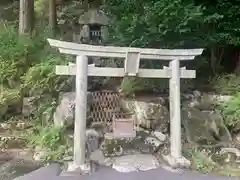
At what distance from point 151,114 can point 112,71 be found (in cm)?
149

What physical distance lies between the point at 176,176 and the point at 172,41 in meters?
3.34

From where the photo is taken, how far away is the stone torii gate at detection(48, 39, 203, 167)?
20.0ft

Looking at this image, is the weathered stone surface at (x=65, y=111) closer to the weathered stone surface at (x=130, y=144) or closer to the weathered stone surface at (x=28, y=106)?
the weathered stone surface at (x=130, y=144)

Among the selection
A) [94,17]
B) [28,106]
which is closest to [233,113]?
[28,106]

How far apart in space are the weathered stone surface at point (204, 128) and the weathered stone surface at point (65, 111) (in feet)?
7.89

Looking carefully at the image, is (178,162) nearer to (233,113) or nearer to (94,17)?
(233,113)

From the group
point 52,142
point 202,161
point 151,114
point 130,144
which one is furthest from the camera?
point 151,114

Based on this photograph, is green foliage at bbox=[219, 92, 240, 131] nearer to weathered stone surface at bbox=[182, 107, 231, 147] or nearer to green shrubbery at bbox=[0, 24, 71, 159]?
weathered stone surface at bbox=[182, 107, 231, 147]

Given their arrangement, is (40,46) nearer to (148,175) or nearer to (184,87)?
(184,87)

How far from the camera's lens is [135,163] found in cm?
629

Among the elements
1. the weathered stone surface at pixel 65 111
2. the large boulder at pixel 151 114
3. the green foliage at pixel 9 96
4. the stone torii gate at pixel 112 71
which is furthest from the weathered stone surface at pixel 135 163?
the green foliage at pixel 9 96

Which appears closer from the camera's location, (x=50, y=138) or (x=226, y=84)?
(x=50, y=138)

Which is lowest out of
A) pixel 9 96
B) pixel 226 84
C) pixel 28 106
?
pixel 28 106

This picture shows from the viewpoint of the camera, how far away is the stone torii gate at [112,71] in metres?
6.08
